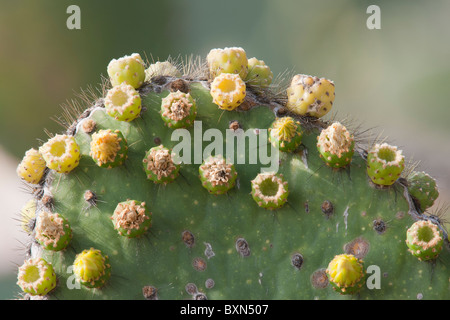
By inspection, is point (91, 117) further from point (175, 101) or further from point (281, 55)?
point (281, 55)

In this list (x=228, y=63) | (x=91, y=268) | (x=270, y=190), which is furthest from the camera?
(x=228, y=63)

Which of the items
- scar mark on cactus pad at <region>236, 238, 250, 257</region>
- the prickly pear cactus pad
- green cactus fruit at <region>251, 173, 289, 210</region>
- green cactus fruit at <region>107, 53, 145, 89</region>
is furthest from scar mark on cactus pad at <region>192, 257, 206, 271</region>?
green cactus fruit at <region>107, 53, 145, 89</region>

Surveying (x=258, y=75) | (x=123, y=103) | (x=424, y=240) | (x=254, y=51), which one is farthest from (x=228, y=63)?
(x=254, y=51)

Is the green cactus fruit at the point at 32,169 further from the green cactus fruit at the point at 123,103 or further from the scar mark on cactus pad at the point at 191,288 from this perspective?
the scar mark on cactus pad at the point at 191,288

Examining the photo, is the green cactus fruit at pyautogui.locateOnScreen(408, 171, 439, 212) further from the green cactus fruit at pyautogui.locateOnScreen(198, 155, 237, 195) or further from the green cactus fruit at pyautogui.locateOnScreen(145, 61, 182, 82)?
the green cactus fruit at pyautogui.locateOnScreen(145, 61, 182, 82)

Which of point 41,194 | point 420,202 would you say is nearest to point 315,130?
point 420,202

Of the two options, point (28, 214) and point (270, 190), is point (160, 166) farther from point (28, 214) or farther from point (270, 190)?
point (28, 214)

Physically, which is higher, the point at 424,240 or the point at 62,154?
the point at 62,154
